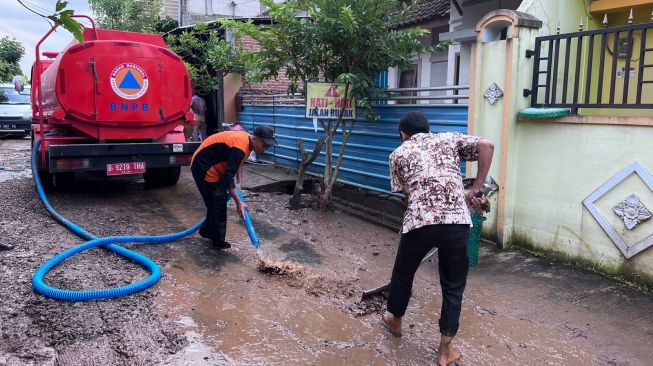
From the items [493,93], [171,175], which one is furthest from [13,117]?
[493,93]

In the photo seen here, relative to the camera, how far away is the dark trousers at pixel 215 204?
17.3 feet

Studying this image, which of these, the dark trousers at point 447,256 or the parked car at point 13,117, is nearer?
the dark trousers at point 447,256

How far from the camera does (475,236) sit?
489cm

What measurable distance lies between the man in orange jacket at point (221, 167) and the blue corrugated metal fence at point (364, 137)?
2329 mm

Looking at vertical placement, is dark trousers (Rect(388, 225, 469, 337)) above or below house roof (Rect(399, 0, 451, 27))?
below

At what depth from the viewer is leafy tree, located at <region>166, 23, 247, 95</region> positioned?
38.0ft

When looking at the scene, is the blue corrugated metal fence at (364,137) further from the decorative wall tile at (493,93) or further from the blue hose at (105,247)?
the blue hose at (105,247)

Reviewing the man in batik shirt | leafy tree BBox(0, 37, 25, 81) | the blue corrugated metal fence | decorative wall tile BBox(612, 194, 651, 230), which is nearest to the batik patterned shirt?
the man in batik shirt

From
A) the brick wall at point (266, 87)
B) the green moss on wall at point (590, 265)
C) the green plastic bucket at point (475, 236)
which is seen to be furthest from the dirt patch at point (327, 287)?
the brick wall at point (266, 87)

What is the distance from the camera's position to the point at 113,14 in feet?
48.5

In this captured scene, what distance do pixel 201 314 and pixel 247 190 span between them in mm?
4912

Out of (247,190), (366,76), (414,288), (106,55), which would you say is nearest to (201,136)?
(247,190)

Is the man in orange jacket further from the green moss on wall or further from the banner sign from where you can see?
the green moss on wall

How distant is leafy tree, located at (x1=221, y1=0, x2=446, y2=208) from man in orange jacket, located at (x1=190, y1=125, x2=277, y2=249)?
198 centimetres
